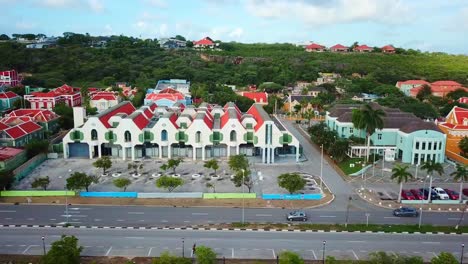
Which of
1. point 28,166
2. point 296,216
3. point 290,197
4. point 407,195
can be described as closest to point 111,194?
point 28,166

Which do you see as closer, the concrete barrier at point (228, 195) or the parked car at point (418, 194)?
the parked car at point (418, 194)

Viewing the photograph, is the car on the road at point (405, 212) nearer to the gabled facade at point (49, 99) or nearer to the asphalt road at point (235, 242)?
the asphalt road at point (235, 242)

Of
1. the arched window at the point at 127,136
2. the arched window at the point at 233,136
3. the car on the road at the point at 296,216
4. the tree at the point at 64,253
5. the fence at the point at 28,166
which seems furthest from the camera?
the arched window at the point at 233,136

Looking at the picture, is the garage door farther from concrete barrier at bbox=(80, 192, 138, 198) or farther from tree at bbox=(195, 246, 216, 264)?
tree at bbox=(195, 246, 216, 264)

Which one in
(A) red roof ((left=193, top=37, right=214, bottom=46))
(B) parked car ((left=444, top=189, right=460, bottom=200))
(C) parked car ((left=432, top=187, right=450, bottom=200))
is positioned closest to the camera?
(C) parked car ((left=432, top=187, right=450, bottom=200))

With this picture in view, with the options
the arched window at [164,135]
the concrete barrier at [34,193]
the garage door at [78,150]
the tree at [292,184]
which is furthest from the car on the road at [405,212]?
the garage door at [78,150]

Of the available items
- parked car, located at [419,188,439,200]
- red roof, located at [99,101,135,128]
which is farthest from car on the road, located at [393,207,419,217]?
red roof, located at [99,101,135,128]

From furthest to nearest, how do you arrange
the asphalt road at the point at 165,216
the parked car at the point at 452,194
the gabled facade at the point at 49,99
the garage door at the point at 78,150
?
the gabled facade at the point at 49,99, the garage door at the point at 78,150, the parked car at the point at 452,194, the asphalt road at the point at 165,216

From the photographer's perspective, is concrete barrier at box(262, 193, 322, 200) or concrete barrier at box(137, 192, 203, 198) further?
Result: concrete barrier at box(137, 192, 203, 198)
